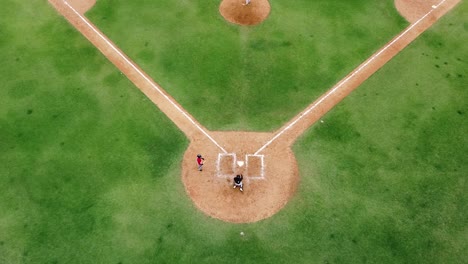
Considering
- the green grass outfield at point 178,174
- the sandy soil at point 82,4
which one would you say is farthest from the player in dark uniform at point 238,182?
the sandy soil at point 82,4

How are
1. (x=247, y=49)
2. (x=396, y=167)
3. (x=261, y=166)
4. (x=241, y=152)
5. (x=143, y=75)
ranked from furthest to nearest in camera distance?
1. (x=247, y=49)
2. (x=143, y=75)
3. (x=241, y=152)
4. (x=396, y=167)
5. (x=261, y=166)

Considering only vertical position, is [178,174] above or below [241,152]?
below

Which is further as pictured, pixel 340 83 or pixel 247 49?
pixel 247 49

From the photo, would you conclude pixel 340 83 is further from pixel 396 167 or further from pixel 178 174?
pixel 178 174

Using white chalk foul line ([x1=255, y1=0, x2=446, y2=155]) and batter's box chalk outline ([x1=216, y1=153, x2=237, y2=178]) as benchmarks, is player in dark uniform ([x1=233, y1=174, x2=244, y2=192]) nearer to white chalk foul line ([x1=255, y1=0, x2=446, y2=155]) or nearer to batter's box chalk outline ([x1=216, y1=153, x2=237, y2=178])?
batter's box chalk outline ([x1=216, y1=153, x2=237, y2=178])

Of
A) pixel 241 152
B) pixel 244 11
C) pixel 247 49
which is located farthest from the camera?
pixel 244 11

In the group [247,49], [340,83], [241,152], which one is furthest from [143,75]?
[340,83]

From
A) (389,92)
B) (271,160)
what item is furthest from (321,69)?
(271,160)

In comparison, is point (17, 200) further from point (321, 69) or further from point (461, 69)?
point (461, 69)
